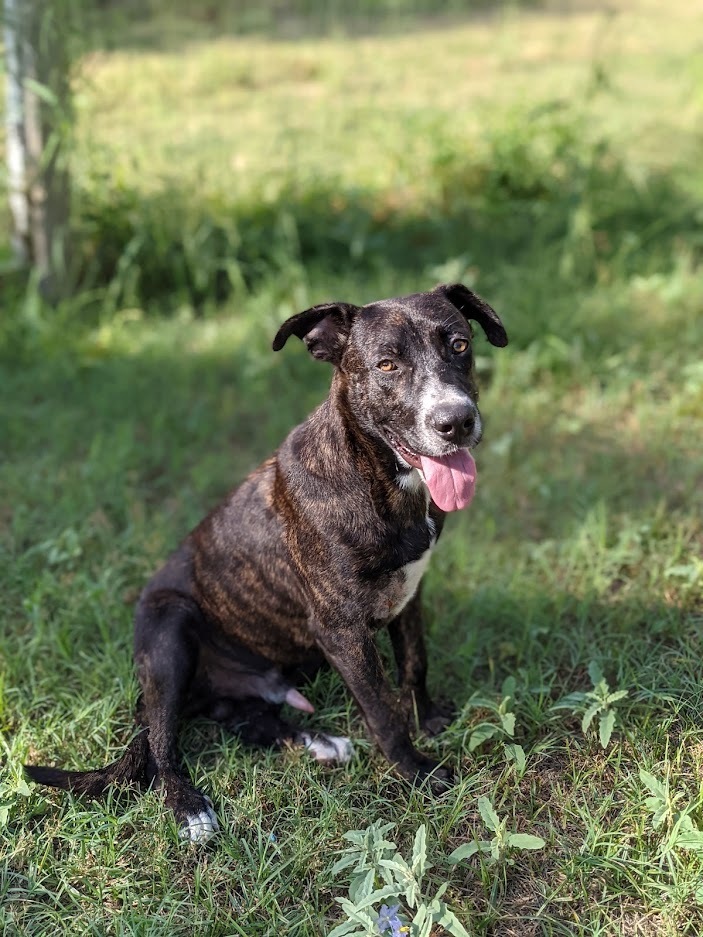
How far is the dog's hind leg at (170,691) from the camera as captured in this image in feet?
8.60

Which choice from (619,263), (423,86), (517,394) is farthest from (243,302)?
(423,86)

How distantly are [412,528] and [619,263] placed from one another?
3680 mm

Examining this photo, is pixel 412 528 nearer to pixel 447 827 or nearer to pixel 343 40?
pixel 447 827

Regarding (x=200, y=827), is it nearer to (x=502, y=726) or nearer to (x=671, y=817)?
(x=502, y=726)

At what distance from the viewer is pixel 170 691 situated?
108 inches

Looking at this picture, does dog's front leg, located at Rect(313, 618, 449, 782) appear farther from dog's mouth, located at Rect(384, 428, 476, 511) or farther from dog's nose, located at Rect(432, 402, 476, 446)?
dog's nose, located at Rect(432, 402, 476, 446)

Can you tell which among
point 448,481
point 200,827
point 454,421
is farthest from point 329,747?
point 454,421

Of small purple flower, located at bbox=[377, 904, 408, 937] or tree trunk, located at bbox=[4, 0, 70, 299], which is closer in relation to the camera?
small purple flower, located at bbox=[377, 904, 408, 937]

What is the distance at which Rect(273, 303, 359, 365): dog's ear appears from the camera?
103 inches

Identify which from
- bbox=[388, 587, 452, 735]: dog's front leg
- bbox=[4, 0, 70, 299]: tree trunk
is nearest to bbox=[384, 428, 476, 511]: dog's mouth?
bbox=[388, 587, 452, 735]: dog's front leg

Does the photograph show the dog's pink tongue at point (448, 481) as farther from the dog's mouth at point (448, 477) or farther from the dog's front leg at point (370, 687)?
the dog's front leg at point (370, 687)

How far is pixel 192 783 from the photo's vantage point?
9.05 ft

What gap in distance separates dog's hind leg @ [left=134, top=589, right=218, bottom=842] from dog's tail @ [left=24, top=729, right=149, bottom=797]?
0.04 meters

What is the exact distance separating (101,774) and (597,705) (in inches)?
60.3
